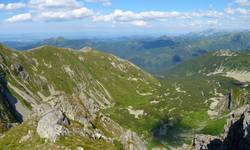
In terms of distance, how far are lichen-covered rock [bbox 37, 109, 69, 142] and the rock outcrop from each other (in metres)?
62.5

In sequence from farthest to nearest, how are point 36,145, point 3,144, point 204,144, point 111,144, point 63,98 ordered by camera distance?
point 204,144
point 63,98
point 111,144
point 3,144
point 36,145

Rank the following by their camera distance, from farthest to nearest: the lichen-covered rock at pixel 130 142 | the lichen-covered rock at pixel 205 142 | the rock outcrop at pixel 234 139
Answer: the lichen-covered rock at pixel 205 142 < the rock outcrop at pixel 234 139 < the lichen-covered rock at pixel 130 142

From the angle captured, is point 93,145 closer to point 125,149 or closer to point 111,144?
point 111,144

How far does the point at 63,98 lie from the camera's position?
4240 inches

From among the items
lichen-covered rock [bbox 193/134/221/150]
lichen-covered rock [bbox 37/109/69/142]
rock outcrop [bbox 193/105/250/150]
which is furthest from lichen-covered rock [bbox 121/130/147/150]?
lichen-covered rock [bbox 193/134/221/150]

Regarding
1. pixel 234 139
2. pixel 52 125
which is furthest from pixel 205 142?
pixel 52 125

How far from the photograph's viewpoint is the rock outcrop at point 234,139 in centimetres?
12049

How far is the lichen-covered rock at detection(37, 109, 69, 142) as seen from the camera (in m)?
78.5

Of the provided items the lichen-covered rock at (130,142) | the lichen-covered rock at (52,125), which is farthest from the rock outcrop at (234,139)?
the lichen-covered rock at (52,125)

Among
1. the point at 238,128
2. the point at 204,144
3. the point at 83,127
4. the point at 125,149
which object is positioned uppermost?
the point at 83,127

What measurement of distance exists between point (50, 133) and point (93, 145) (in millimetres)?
9867

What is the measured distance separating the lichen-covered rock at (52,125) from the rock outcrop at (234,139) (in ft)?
205

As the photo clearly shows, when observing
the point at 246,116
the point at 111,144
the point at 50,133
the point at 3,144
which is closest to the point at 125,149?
the point at 111,144

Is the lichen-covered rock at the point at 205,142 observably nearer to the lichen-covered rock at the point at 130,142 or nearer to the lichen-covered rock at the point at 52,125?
the lichen-covered rock at the point at 130,142
